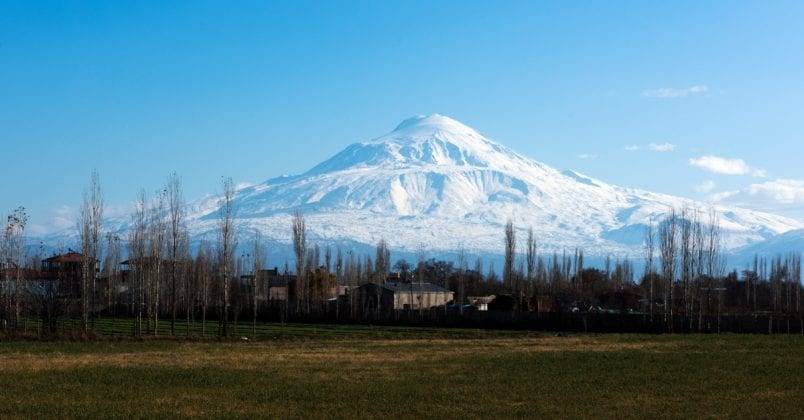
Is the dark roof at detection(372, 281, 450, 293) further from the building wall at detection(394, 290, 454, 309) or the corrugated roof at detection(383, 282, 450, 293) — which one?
the building wall at detection(394, 290, 454, 309)

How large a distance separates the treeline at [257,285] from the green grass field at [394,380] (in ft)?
41.3

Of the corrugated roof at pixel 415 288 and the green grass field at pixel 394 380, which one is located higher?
the green grass field at pixel 394 380

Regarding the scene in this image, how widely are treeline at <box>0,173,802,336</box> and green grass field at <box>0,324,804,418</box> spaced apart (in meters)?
12.6

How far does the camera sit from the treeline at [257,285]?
182ft

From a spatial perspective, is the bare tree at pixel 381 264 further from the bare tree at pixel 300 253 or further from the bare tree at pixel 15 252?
the bare tree at pixel 15 252

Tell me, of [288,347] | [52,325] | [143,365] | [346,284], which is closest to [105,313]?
[346,284]

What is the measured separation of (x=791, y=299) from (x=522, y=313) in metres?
46.5

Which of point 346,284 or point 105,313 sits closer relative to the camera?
point 105,313

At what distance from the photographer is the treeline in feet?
182

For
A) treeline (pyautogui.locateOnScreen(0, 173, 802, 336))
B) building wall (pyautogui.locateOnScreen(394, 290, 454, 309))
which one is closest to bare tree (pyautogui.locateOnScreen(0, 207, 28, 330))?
treeline (pyautogui.locateOnScreen(0, 173, 802, 336))

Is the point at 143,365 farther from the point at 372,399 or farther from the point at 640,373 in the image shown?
the point at 640,373

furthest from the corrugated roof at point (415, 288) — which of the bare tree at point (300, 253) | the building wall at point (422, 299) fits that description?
the bare tree at point (300, 253)

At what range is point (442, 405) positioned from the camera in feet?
75.6

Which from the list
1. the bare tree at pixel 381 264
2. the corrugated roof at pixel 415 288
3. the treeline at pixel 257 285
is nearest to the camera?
the treeline at pixel 257 285
